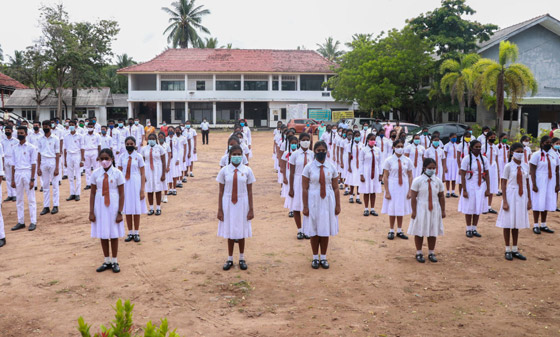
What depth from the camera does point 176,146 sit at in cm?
1359

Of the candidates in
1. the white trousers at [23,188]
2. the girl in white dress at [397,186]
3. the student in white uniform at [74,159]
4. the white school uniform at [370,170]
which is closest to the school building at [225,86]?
the student in white uniform at [74,159]

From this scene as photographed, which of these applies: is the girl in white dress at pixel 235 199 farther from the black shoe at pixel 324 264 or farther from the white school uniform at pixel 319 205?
the black shoe at pixel 324 264

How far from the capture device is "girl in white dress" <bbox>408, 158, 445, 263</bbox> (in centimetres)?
720

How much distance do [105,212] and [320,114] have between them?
3727cm

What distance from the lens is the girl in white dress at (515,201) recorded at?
7.36 meters

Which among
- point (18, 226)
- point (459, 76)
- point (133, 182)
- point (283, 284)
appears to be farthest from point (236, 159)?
point (459, 76)

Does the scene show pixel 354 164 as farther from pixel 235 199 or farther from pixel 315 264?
pixel 235 199

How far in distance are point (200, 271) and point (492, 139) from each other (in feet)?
22.5

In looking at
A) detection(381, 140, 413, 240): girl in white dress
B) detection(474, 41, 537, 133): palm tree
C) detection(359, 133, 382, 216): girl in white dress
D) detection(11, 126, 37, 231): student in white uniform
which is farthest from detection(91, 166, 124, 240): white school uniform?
detection(474, 41, 537, 133): palm tree

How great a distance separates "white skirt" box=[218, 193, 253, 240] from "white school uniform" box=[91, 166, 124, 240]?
154cm

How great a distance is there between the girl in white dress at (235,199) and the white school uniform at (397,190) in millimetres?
3138

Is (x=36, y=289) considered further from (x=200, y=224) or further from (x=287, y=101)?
(x=287, y=101)

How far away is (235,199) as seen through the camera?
6.66 metres

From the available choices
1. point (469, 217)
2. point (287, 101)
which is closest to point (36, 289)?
point (469, 217)
